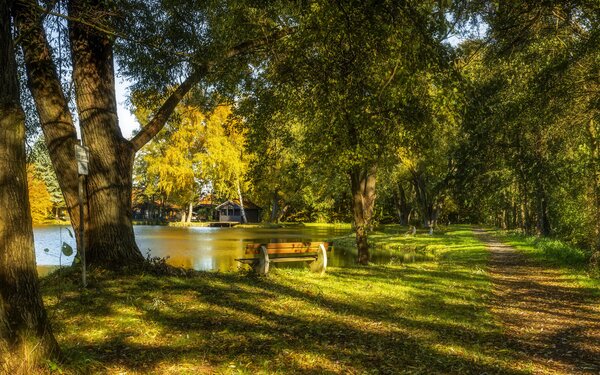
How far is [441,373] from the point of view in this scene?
5.39 metres

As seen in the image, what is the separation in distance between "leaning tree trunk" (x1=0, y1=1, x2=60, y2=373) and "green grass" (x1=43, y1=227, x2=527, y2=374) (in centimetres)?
40

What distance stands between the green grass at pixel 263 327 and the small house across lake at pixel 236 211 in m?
68.3

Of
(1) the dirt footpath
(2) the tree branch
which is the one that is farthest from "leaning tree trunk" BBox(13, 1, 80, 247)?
(1) the dirt footpath

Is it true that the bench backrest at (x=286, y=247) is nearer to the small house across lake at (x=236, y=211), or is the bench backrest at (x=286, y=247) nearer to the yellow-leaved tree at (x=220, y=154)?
the yellow-leaved tree at (x=220, y=154)

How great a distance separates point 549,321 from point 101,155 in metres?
8.99

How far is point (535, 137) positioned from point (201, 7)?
1062cm

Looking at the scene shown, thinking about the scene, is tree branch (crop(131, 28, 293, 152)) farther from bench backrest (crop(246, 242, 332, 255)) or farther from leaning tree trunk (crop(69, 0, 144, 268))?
bench backrest (crop(246, 242, 332, 255))

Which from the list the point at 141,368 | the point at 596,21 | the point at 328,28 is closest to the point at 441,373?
the point at 141,368

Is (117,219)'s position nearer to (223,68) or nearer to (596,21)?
(223,68)

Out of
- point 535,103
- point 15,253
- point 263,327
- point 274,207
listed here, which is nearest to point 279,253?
point 263,327

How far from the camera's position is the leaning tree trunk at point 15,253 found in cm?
394

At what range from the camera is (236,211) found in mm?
80625

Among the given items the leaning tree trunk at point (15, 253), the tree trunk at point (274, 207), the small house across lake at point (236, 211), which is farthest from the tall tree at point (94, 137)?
the small house across lake at point (236, 211)

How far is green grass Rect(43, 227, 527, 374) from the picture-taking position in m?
5.23
